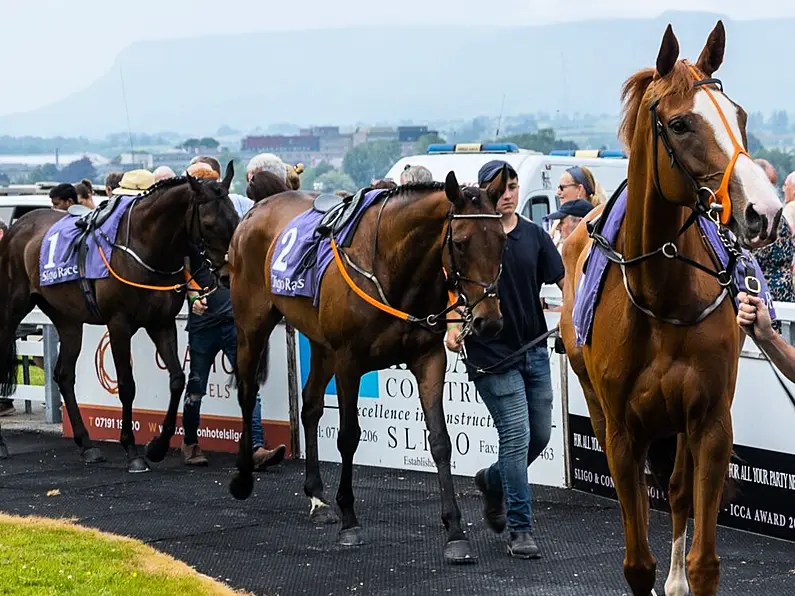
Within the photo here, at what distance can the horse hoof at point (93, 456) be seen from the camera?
431 inches

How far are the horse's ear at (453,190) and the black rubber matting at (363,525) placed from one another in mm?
1949

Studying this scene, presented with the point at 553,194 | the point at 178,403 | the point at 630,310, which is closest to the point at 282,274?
the point at 178,403

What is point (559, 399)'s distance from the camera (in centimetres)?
911

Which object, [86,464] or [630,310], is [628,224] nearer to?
[630,310]

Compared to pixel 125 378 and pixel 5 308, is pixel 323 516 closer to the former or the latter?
pixel 125 378

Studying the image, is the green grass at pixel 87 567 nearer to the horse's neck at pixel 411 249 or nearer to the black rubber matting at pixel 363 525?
the black rubber matting at pixel 363 525

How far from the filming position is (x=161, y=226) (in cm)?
1056

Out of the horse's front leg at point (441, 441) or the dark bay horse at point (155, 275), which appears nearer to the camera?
the horse's front leg at point (441, 441)

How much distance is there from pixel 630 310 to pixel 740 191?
113 centimetres

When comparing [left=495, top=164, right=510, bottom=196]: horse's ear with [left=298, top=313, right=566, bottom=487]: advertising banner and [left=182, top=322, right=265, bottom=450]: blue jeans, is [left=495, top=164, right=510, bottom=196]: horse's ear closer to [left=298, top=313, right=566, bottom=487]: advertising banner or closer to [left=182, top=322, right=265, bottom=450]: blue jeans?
[left=298, top=313, right=566, bottom=487]: advertising banner

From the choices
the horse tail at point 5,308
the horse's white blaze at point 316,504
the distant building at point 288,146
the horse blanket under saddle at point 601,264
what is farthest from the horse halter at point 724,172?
the distant building at point 288,146

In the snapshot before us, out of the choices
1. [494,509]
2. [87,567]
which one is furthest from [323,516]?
[87,567]

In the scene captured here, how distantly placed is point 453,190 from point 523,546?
1.97 m

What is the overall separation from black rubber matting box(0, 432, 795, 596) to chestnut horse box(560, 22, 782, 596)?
1.49 m
